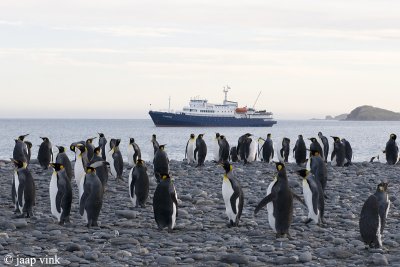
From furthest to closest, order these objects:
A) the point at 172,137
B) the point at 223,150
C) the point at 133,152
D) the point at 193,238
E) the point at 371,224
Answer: the point at 172,137 → the point at 223,150 → the point at 133,152 → the point at 193,238 → the point at 371,224

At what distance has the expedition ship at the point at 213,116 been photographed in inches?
3964

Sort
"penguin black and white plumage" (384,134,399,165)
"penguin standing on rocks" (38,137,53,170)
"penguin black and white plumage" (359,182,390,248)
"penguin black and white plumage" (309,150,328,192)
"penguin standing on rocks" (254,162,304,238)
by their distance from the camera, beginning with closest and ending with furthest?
"penguin black and white plumage" (359,182,390,248) → "penguin standing on rocks" (254,162,304,238) → "penguin black and white plumage" (309,150,328,192) → "penguin standing on rocks" (38,137,53,170) → "penguin black and white plumage" (384,134,399,165)

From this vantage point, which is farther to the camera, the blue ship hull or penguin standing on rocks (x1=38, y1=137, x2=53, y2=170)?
the blue ship hull

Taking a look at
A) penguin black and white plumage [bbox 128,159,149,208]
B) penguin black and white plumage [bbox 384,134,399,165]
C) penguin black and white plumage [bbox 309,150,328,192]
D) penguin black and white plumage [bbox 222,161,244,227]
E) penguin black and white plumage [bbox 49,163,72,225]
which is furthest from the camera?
penguin black and white plumage [bbox 384,134,399,165]

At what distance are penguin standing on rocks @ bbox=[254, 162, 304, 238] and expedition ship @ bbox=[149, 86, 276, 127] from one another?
90313 millimetres

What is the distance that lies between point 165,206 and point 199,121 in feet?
297

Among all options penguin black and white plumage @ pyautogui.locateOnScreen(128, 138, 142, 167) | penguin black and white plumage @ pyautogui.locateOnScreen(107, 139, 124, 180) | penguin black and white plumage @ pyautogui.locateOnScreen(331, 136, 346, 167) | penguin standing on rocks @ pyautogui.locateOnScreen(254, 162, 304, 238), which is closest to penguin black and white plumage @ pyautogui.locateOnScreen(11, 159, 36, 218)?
penguin standing on rocks @ pyautogui.locateOnScreen(254, 162, 304, 238)

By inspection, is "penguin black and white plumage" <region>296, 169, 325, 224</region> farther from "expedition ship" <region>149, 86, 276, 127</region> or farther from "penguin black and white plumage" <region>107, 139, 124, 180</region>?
"expedition ship" <region>149, 86, 276, 127</region>

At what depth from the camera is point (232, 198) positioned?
32.1ft

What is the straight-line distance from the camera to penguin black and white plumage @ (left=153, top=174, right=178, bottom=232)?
937 cm

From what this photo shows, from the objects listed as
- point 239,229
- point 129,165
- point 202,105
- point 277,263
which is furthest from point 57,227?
point 202,105

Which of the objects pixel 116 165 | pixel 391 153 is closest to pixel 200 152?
pixel 116 165

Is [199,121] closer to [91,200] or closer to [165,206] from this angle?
[91,200]

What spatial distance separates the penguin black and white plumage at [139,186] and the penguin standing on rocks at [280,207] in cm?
291
